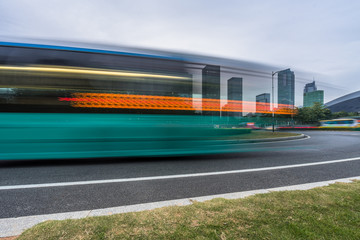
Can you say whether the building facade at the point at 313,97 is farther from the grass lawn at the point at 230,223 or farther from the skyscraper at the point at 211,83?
the grass lawn at the point at 230,223

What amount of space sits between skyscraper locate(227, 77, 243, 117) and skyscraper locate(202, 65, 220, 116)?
431 millimetres

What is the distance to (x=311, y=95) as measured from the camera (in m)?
6.86

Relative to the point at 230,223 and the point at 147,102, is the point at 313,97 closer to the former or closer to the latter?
the point at 147,102

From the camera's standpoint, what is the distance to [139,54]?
5125 millimetres

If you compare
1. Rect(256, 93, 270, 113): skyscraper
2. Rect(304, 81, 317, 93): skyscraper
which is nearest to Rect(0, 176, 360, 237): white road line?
Rect(256, 93, 270, 113): skyscraper

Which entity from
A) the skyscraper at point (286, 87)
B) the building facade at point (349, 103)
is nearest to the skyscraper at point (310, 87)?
the skyscraper at point (286, 87)

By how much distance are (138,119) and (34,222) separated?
3181 mm

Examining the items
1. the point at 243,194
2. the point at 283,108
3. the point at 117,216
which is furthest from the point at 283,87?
→ the point at 117,216

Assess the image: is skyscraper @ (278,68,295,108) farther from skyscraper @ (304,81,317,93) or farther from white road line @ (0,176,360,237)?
white road line @ (0,176,360,237)

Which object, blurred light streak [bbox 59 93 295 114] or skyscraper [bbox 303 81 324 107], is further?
skyscraper [bbox 303 81 324 107]

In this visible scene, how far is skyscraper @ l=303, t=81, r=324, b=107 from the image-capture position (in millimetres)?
6700

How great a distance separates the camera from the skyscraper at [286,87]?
242 inches

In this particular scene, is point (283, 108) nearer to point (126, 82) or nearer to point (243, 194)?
point (243, 194)

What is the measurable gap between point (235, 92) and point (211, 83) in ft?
2.86
